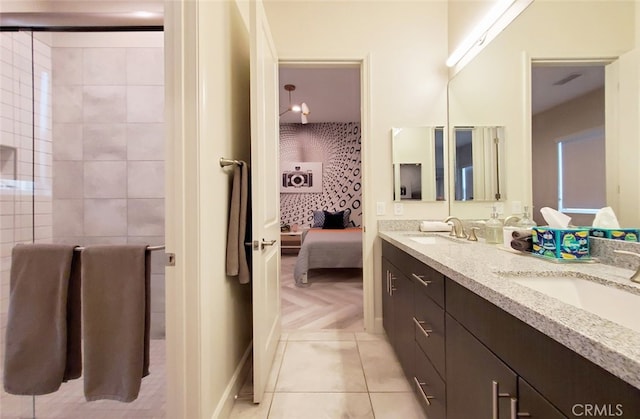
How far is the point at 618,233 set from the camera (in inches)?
38.4

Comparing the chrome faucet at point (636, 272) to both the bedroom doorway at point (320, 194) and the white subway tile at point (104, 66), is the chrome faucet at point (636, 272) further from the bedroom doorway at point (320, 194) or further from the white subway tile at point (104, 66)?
the white subway tile at point (104, 66)

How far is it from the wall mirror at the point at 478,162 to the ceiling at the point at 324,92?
175 cm

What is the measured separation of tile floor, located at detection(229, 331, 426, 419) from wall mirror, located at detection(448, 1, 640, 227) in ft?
4.03

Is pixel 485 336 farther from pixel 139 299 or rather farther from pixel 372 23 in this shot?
pixel 372 23

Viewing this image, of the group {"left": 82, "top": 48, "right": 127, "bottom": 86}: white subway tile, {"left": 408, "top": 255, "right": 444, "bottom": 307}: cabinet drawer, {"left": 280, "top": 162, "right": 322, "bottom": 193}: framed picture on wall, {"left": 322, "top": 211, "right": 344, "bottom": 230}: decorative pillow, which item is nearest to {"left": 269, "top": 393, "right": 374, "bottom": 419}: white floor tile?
{"left": 408, "top": 255, "right": 444, "bottom": 307}: cabinet drawer

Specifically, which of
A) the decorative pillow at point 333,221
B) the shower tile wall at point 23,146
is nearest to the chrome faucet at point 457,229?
the shower tile wall at point 23,146

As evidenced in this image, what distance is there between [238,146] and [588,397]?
1.64 m

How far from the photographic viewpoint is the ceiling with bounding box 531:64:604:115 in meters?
1.05

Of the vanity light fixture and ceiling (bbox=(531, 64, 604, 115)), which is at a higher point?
the vanity light fixture

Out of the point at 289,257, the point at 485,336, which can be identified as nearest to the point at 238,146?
the point at 485,336

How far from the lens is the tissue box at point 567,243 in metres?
1.04

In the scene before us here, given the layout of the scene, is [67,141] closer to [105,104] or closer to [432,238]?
[105,104]

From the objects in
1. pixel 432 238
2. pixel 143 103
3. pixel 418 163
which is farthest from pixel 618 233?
pixel 143 103

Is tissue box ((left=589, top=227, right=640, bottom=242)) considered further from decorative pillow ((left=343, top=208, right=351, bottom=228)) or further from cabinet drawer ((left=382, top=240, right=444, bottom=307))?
decorative pillow ((left=343, top=208, right=351, bottom=228))
